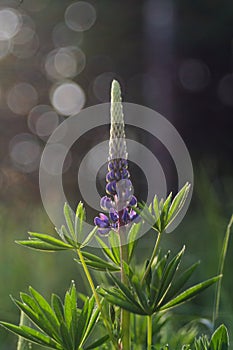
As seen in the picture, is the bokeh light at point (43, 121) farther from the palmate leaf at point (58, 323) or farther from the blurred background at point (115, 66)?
the palmate leaf at point (58, 323)

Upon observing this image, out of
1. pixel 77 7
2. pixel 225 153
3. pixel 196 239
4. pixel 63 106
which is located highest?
pixel 77 7

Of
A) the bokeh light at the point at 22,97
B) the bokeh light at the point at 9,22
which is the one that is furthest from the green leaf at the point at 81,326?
the bokeh light at the point at 22,97

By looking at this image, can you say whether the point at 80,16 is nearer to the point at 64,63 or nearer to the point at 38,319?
the point at 64,63

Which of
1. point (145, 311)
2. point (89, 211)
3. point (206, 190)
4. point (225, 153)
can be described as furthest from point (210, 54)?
point (145, 311)

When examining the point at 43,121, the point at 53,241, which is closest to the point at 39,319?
the point at 53,241

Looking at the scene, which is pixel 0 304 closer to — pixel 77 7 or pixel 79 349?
pixel 79 349

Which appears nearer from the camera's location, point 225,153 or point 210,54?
point 225,153
